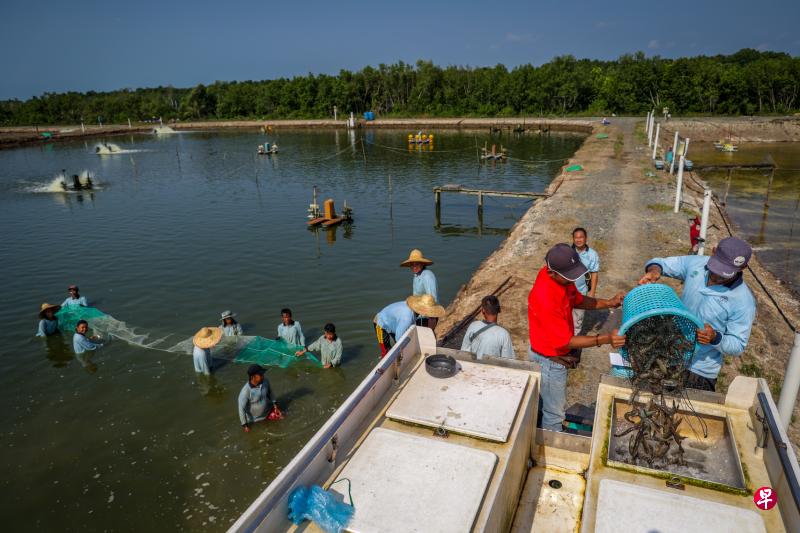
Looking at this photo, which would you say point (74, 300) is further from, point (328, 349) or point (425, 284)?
point (425, 284)

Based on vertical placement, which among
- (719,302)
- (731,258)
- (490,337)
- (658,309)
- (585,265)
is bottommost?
(490,337)

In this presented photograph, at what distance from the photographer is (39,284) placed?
17.0m


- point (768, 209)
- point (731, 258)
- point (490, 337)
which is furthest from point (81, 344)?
point (768, 209)

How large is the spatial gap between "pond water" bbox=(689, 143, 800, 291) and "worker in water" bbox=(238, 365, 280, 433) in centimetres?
1437

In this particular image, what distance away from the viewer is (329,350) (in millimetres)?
10602

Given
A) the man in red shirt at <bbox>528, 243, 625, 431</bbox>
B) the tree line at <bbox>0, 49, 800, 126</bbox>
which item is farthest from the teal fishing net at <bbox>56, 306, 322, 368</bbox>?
the tree line at <bbox>0, 49, 800, 126</bbox>

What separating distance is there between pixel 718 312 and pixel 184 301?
14.1 metres

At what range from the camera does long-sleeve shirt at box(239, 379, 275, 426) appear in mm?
8695

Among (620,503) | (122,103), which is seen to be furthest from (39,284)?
(122,103)

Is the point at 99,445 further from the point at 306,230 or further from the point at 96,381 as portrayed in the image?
Answer: the point at 306,230

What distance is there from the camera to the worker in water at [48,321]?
41.6 feet

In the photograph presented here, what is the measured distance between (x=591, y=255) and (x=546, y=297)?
4837 millimetres

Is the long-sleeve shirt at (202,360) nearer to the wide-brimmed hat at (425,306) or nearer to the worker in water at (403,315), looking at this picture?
the worker in water at (403,315)

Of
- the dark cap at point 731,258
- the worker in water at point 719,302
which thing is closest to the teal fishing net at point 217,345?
the worker in water at point 719,302
